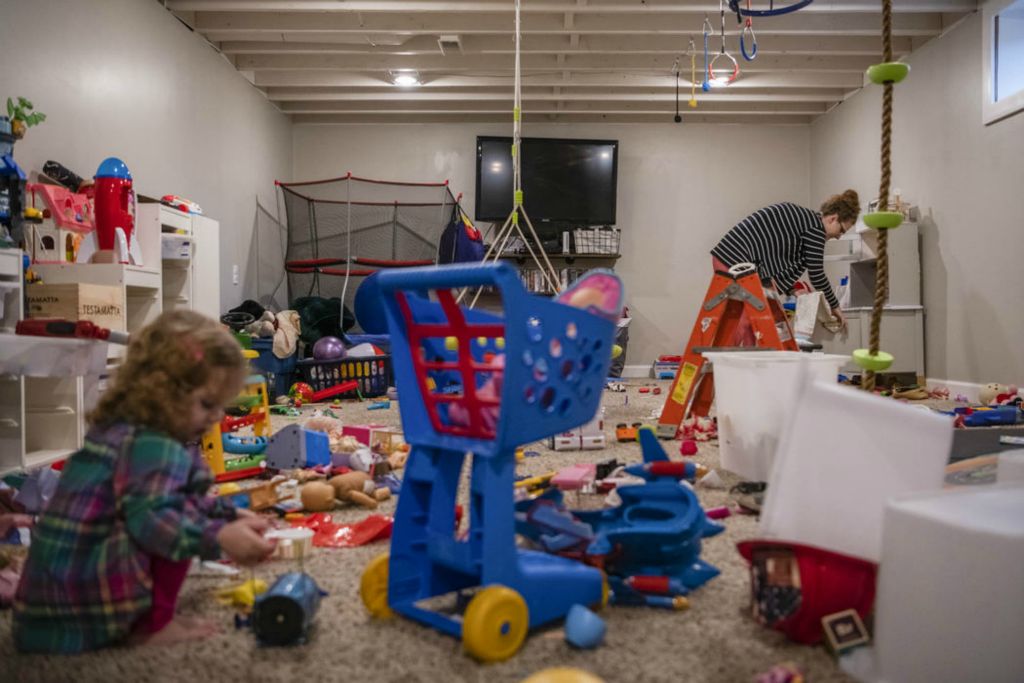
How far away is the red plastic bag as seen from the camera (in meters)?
1.81

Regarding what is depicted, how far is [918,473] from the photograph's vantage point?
1178 millimetres

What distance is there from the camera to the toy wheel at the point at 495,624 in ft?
3.73

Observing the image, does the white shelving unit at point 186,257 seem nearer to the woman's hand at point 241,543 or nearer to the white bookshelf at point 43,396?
the white bookshelf at point 43,396

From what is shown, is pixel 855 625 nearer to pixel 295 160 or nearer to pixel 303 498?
pixel 303 498

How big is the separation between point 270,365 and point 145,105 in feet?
5.90

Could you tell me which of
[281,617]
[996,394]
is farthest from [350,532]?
[996,394]

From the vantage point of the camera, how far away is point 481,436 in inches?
49.9

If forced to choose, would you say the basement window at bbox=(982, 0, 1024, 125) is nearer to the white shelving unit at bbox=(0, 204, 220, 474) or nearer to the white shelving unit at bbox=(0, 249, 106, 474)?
the white shelving unit at bbox=(0, 204, 220, 474)

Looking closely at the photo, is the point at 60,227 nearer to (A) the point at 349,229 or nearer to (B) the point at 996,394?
(A) the point at 349,229

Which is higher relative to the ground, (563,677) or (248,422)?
(248,422)

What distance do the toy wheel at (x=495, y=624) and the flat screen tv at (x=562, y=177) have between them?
6.38m

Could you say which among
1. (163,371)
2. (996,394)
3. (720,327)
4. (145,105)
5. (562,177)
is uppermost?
(562,177)

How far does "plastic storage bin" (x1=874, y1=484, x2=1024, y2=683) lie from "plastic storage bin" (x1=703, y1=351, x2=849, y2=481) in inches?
37.9

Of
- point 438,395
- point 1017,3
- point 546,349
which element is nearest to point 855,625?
point 546,349
